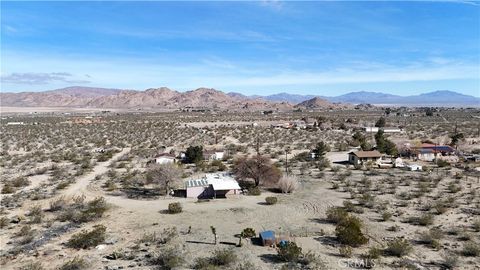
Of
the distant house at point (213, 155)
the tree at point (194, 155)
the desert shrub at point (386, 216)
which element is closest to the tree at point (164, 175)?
the tree at point (194, 155)

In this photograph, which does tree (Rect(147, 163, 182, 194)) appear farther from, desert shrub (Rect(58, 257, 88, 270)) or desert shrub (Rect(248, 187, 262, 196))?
desert shrub (Rect(58, 257, 88, 270))

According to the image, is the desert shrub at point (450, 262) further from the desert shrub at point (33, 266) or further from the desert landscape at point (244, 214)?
the desert shrub at point (33, 266)

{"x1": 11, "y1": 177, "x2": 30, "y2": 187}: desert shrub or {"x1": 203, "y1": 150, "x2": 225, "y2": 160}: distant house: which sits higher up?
{"x1": 203, "y1": 150, "x2": 225, "y2": 160}: distant house

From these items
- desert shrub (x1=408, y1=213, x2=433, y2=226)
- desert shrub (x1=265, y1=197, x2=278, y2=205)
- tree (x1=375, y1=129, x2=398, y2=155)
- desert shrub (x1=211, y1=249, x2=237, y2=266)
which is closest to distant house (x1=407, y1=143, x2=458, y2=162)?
tree (x1=375, y1=129, x2=398, y2=155)

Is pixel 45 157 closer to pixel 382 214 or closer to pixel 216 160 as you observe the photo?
pixel 216 160

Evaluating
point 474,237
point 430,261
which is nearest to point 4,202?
point 430,261

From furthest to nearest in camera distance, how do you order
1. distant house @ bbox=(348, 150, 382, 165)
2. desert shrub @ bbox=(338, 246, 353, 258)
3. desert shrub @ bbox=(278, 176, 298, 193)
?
distant house @ bbox=(348, 150, 382, 165)
desert shrub @ bbox=(278, 176, 298, 193)
desert shrub @ bbox=(338, 246, 353, 258)
